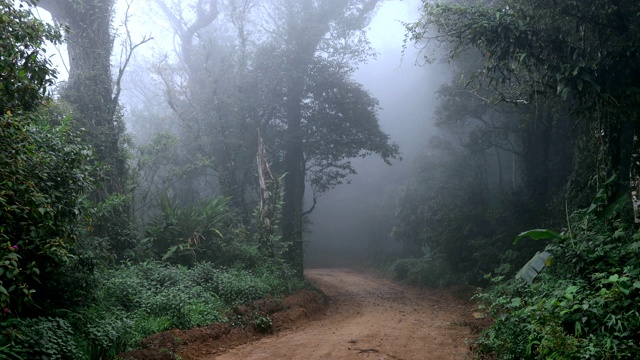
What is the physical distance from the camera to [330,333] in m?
9.89

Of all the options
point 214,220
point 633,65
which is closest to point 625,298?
point 633,65

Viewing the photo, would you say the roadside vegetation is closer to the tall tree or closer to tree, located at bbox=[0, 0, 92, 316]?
tree, located at bbox=[0, 0, 92, 316]

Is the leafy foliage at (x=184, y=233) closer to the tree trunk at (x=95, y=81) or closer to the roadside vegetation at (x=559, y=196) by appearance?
the tree trunk at (x=95, y=81)

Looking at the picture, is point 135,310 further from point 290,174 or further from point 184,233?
point 290,174

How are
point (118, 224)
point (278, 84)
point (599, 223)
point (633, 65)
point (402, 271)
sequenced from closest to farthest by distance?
point (599, 223), point (633, 65), point (118, 224), point (278, 84), point (402, 271)

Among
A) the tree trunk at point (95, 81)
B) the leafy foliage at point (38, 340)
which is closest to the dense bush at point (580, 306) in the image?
the leafy foliage at point (38, 340)

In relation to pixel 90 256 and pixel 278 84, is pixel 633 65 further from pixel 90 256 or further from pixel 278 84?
pixel 278 84

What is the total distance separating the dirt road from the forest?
32.9 inches

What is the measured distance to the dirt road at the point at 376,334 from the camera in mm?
7980

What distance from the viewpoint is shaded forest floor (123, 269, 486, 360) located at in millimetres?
7871

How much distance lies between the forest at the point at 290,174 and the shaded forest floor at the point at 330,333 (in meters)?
0.37

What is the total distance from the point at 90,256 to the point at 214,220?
7.10 m

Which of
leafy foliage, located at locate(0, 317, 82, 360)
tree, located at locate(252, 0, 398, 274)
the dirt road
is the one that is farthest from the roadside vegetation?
leafy foliage, located at locate(0, 317, 82, 360)

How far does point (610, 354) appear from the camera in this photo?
527 cm
